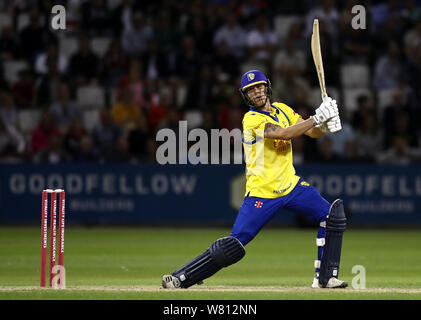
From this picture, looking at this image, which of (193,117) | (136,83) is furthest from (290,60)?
(136,83)

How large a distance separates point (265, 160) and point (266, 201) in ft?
1.40

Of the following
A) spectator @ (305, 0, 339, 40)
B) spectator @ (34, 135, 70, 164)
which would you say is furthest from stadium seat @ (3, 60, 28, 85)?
spectator @ (305, 0, 339, 40)

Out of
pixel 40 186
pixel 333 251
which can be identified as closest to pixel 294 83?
pixel 40 186

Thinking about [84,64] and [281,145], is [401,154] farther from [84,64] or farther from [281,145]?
[281,145]

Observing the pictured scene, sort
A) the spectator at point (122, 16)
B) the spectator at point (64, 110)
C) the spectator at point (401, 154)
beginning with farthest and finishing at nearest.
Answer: the spectator at point (122, 16), the spectator at point (64, 110), the spectator at point (401, 154)

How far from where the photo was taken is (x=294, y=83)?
64.6 feet

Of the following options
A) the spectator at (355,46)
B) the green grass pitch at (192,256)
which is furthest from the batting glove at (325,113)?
the spectator at (355,46)

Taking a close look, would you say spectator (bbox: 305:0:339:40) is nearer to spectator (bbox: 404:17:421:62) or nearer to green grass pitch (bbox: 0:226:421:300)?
spectator (bbox: 404:17:421:62)

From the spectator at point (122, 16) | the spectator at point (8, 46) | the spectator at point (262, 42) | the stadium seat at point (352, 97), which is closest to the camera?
the stadium seat at point (352, 97)

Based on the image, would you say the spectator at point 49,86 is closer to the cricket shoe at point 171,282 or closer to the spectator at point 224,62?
the spectator at point 224,62

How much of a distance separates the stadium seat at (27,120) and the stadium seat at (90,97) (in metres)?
0.97

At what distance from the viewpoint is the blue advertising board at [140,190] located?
18.9 meters

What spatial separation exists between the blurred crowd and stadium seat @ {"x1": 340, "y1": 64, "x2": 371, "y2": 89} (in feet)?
0.10
